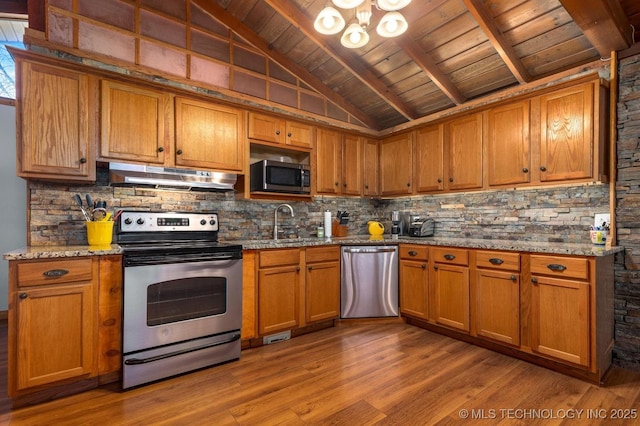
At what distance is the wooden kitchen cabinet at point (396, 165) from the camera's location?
4.02 meters

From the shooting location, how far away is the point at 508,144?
3092mm

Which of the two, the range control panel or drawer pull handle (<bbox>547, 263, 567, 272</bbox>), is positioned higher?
the range control panel

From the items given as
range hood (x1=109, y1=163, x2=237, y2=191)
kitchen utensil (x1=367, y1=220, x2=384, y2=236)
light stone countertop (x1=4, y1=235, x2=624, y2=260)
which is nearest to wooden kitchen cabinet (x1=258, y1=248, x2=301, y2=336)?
light stone countertop (x1=4, y1=235, x2=624, y2=260)

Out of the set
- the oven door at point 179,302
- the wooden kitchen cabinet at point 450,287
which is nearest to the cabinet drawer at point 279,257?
the oven door at point 179,302

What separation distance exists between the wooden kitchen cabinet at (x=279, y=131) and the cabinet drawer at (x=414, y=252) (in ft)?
5.26

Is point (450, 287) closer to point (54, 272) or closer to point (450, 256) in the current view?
point (450, 256)

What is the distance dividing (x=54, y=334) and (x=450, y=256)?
125 inches

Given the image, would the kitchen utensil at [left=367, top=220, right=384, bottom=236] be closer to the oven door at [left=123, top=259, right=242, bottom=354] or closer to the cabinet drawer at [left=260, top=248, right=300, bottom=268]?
the cabinet drawer at [left=260, top=248, right=300, bottom=268]

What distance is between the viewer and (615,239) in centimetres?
257

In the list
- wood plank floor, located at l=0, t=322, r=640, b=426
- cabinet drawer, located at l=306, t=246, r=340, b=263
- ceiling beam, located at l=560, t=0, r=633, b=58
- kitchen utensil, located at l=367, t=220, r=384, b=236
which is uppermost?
ceiling beam, located at l=560, t=0, r=633, b=58

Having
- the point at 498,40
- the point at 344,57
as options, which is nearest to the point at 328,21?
the point at 344,57

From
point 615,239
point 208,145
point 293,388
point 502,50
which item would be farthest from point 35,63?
point 615,239

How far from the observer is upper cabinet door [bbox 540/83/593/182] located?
2578 mm

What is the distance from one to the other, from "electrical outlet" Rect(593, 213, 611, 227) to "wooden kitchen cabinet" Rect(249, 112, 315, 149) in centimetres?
281
